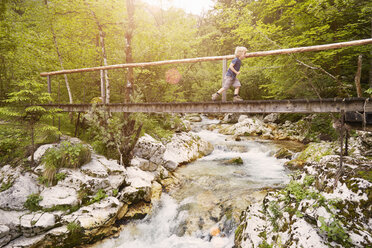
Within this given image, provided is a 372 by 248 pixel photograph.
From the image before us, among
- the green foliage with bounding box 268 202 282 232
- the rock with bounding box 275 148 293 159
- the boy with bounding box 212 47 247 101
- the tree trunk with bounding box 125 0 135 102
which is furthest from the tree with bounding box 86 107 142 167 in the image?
the rock with bounding box 275 148 293 159

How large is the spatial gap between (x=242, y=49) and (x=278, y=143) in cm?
1230

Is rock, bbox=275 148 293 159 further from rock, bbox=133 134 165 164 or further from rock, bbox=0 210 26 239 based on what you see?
rock, bbox=0 210 26 239

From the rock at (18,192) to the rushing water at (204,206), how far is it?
2.70 meters

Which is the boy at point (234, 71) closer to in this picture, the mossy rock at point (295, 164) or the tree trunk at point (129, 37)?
the tree trunk at point (129, 37)

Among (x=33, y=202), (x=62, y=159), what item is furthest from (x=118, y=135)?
(x=33, y=202)

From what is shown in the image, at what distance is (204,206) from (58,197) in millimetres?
5077

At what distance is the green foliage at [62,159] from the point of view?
6219 mm

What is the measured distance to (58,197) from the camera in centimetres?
582

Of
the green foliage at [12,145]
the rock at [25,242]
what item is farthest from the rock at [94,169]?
the green foliage at [12,145]

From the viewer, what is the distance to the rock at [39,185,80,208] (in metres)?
5.61

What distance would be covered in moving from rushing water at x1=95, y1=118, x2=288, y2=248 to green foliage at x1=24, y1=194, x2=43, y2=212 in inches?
86.3

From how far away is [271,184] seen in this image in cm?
842

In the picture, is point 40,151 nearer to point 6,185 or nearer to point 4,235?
point 6,185

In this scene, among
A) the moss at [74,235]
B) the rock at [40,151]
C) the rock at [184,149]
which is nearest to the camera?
the moss at [74,235]
